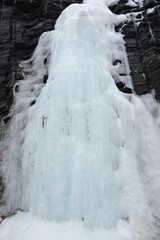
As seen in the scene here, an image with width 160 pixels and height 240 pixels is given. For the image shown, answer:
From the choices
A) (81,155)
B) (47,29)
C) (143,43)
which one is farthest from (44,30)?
(81,155)

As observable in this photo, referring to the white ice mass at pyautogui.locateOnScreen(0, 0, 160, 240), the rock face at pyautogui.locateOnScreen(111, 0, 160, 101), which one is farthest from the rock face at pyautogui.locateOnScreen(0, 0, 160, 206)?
the white ice mass at pyautogui.locateOnScreen(0, 0, 160, 240)

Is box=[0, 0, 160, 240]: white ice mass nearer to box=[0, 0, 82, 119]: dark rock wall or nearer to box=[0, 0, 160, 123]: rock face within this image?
box=[0, 0, 160, 123]: rock face

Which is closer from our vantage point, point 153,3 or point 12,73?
point 12,73

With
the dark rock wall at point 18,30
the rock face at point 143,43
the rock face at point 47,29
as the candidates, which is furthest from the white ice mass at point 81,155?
the dark rock wall at point 18,30

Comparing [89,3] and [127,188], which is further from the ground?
[89,3]

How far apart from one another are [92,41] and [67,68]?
4.26 ft

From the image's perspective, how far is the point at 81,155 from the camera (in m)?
3.79

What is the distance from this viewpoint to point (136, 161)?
4301 millimetres

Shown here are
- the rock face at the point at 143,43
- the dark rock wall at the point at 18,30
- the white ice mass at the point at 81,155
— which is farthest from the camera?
the dark rock wall at the point at 18,30

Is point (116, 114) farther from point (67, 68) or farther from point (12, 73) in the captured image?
point (12, 73)

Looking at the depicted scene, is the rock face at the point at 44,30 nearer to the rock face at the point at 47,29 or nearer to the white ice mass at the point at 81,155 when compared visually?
the rock face at the point at 47,29

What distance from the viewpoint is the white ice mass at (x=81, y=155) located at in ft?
11.2

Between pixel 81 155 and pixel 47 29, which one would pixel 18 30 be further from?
pixel 81 155

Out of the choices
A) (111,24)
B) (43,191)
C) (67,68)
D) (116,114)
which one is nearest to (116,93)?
(116,114)
